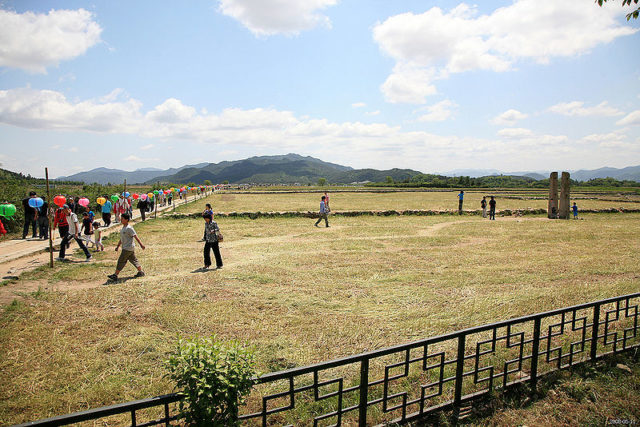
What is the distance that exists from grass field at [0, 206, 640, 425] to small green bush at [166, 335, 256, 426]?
2325 millimetres

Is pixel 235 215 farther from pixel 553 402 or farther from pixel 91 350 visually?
pixel 553 402

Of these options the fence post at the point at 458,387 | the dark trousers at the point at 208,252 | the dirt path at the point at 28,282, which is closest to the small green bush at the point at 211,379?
the fence post at the point at 458,387

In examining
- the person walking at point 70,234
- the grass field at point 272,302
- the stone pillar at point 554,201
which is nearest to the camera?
the grass field at point 272,302

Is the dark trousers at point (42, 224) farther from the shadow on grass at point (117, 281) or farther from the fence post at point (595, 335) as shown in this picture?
the fence post at point (595, 335)

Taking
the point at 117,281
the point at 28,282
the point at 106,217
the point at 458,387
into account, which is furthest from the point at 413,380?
the point at 106,217

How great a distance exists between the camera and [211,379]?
284 centimetres

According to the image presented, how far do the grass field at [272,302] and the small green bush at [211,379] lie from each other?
2.32 m

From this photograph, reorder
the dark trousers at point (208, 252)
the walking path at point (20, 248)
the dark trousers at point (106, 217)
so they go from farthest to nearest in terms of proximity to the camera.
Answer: the dark trousers at point (106, 217) → the walking path at point (20, 248) → the dark trousers at point (208, 252)

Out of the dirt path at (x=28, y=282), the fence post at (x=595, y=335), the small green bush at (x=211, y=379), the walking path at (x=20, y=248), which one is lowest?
the dirt path at (x=28, y=282)

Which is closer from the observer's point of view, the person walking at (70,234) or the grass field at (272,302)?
the grass field at (272,302)

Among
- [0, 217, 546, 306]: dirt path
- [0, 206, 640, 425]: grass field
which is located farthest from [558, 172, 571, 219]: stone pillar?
[0, 217, 546, 306]: dirt path

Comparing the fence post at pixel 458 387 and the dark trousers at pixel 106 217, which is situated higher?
the dark trousers at pixel 106 217

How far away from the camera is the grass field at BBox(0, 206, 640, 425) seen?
525 cm

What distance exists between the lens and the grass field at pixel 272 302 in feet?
17.2
